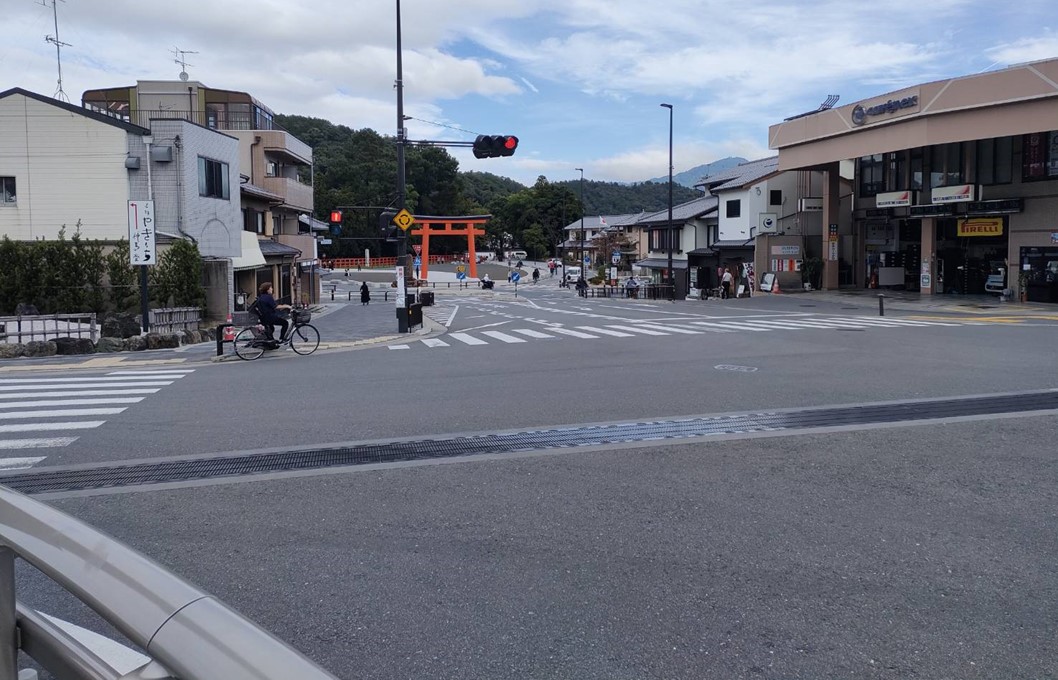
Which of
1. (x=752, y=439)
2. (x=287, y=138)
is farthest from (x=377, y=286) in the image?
(x=752, y=439)

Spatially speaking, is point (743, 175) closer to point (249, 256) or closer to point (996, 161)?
point (996, 161)

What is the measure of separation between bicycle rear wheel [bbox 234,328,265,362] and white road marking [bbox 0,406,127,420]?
710 cm

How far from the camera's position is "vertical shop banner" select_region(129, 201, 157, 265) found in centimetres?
2186

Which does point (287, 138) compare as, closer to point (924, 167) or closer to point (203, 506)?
point (924, 167)

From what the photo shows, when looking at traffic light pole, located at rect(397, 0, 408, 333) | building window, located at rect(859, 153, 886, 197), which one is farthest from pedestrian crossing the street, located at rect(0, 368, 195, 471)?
building window, located at rect(859, 153, 886, 197)

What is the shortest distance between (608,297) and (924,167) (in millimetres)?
23222

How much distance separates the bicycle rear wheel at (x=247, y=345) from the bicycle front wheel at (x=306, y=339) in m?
1.32

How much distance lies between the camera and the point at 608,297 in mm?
58781

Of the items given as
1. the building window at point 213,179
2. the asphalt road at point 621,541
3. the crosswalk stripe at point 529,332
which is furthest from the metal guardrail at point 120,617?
the building window at point 213,179

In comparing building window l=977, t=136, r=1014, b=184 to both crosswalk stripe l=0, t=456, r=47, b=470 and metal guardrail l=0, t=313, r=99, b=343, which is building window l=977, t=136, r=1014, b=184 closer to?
metal guardrail l=0, t=313, r=99, b=343

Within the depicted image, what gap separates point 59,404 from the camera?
12.4m

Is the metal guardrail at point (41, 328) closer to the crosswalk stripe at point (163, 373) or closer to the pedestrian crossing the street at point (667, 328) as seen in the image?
the crosswalk stripe at point (163, 373)

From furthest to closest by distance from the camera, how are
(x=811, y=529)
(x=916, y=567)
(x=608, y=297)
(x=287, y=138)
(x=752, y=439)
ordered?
(x=608, y=297), (x=287, y=138), (x=752, y=439), (x=811, y=529), (x=916, y=567)

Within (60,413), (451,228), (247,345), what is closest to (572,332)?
(247,345)
